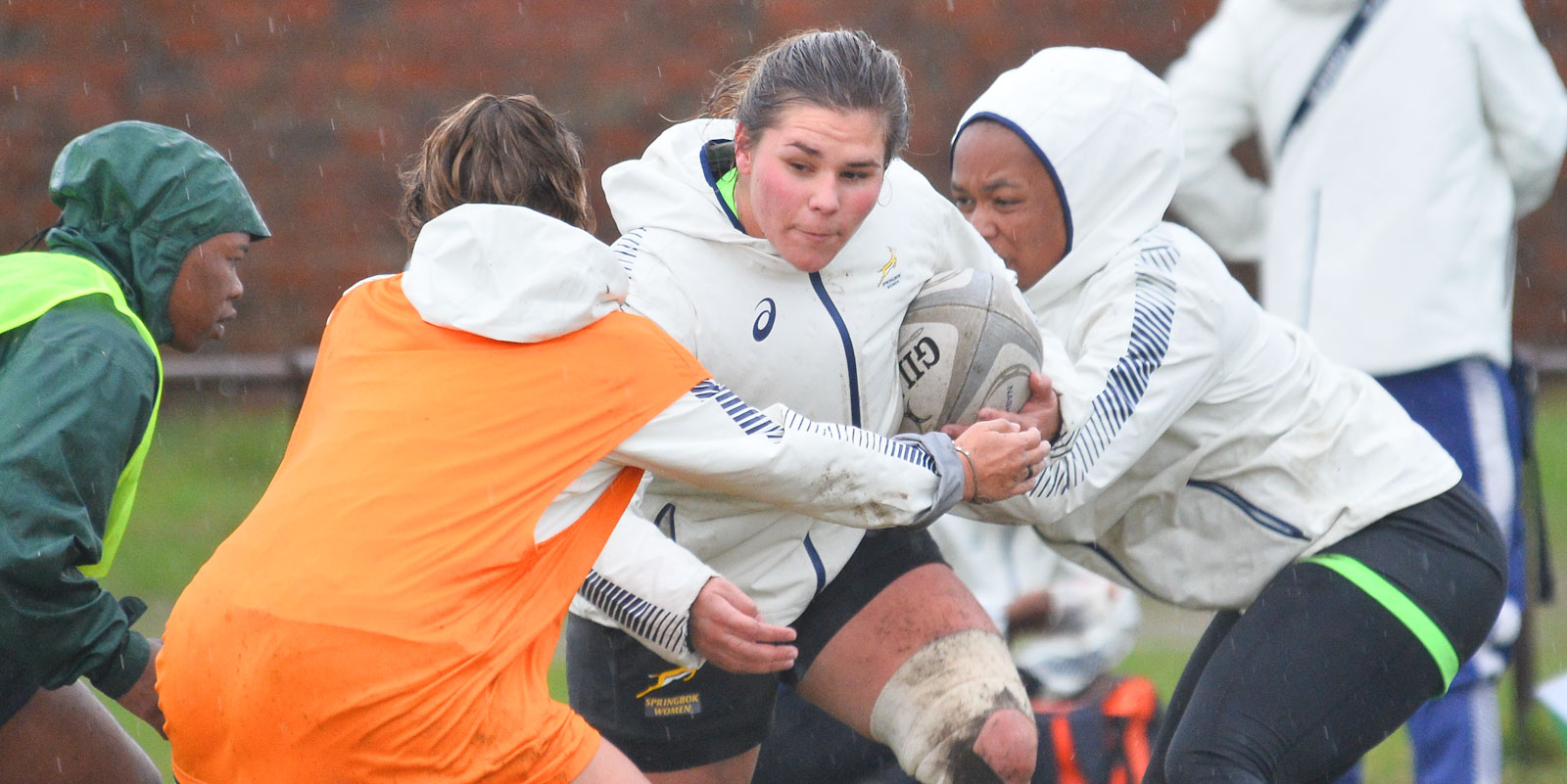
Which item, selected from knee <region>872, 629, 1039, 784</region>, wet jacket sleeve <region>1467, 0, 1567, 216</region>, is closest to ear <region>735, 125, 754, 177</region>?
knee <region>872, 629, 1039, 784</region>

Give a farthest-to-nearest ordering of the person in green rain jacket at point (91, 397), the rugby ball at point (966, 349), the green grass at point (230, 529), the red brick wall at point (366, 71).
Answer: the red brick wall at point (366, 71), the green grass at point (230, 529), the rugby ball at point (966, 349), the person in green rain jacket at point (91, 397)

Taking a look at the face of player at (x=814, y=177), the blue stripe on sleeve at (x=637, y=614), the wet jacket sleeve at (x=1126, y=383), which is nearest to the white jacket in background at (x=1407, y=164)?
the wet jacket sleeve at (x=1126, y=383)

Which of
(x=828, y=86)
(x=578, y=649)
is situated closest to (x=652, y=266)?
(x=828, y=86)

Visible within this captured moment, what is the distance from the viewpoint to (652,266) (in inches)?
132

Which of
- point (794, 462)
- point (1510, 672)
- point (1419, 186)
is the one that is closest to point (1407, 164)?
point (1419, 186)

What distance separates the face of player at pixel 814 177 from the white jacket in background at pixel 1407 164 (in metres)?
2.29

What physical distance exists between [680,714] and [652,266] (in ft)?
3.30

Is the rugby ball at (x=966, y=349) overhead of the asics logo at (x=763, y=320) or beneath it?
beneath

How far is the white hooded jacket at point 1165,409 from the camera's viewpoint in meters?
3.56

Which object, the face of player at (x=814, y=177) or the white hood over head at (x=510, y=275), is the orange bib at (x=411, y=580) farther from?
the face of player at (x=814, y=177)

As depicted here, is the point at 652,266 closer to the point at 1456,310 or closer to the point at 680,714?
the point at 680,714

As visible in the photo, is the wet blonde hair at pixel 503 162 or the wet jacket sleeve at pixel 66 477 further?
the wet blonde hair at pixel 503 162

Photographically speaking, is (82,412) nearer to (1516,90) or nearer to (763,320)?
Result: (763,320)

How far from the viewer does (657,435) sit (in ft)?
9.54
